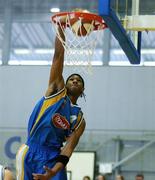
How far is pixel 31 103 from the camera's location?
12844 millimetres

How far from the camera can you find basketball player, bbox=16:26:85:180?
4.30m

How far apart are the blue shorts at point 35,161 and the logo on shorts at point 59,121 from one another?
0.65ft

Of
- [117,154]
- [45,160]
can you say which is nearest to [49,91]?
[45,160]

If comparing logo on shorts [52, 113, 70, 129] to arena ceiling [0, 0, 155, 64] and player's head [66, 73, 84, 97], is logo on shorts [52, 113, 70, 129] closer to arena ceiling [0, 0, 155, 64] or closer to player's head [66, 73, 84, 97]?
player's head [66, 73, 84, 97]

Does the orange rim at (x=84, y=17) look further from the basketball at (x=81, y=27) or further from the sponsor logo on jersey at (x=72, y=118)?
the sponsor logo on jersey at (x=72, y=118)

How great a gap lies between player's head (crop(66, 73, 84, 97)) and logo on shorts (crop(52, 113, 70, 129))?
10.0 inches

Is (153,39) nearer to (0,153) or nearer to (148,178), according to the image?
(148,178)

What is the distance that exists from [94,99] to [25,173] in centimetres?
839

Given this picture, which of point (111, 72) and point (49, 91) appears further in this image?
point (111, 72)

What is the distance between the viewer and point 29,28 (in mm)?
13219

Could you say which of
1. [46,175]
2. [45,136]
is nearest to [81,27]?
[45,136]

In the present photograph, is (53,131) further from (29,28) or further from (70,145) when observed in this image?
(29,28)

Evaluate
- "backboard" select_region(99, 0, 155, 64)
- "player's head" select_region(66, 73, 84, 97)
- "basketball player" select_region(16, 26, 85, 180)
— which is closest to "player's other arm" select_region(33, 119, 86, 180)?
"basketball player" select_region(16, 26, 85, 180)

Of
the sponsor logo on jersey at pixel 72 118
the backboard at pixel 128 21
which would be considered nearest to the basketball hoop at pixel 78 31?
the backboard at pixel 128 21
